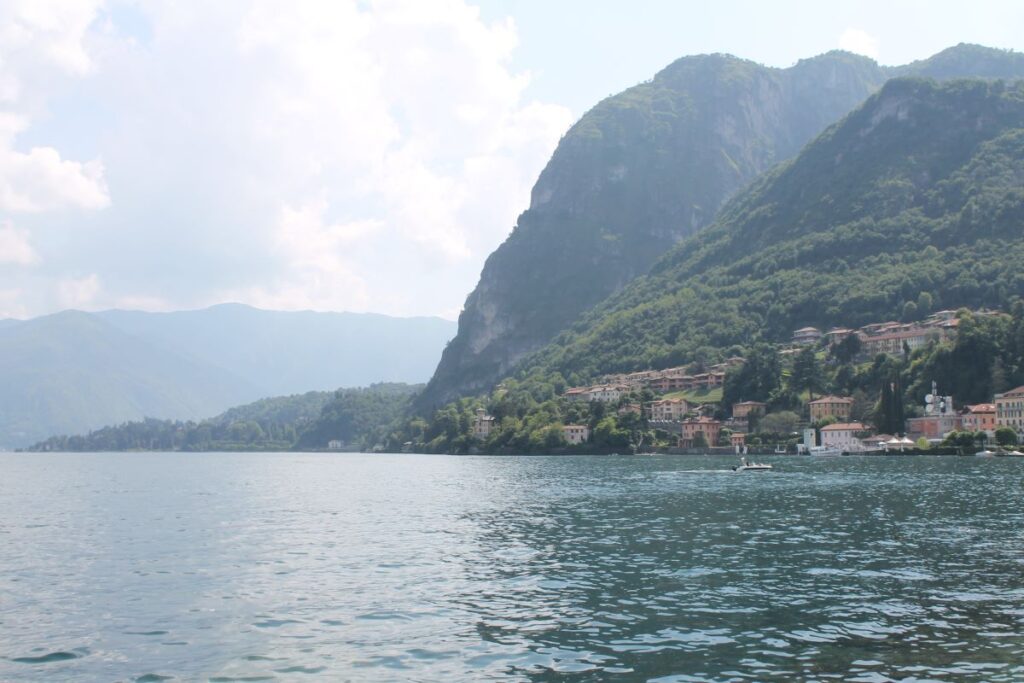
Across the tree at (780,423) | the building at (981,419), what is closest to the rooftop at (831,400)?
the tree at (780,423)

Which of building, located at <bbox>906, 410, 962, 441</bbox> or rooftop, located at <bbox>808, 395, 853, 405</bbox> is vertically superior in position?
rooftop, located at <bbox>808, 395, 853, 405</bbox>

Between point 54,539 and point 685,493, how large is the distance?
48.1 metres

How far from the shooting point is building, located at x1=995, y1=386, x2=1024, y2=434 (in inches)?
5817

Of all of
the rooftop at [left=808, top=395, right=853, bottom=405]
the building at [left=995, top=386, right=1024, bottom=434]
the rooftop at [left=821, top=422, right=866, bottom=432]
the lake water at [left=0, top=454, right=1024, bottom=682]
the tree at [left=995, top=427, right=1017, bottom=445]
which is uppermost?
the rooftop at [left=808, top=395, right=853, bottom=405]

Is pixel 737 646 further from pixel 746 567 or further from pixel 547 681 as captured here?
pixel 746 567

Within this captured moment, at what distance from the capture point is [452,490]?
308 ft

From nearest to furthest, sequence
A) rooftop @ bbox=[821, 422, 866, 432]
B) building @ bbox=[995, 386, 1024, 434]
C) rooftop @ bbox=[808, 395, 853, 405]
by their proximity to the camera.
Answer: building @ bbox=[995, 386, 1024, 434]
rooftop @ bbox=[821, 422, 866, 432]
rooftop @ bbox=[808, 395, 853, 405]

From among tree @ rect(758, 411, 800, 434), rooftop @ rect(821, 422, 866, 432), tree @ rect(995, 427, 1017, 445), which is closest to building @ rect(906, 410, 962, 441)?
rooftop @ rect(821, 422, 866, 432)

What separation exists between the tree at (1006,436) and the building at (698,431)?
60254 millimetres

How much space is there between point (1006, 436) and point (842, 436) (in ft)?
99.0

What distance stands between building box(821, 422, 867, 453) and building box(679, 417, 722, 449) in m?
28.9

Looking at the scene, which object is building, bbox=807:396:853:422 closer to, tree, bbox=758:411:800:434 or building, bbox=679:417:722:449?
tree, bbox=758:411:800:434

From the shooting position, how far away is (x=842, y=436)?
549ft

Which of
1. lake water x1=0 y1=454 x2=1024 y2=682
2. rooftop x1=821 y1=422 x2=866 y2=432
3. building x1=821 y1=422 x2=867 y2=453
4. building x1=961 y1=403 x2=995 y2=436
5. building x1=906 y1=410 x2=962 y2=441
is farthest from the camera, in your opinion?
rooftop x1=821 y1=422 x2=866 y2=432
